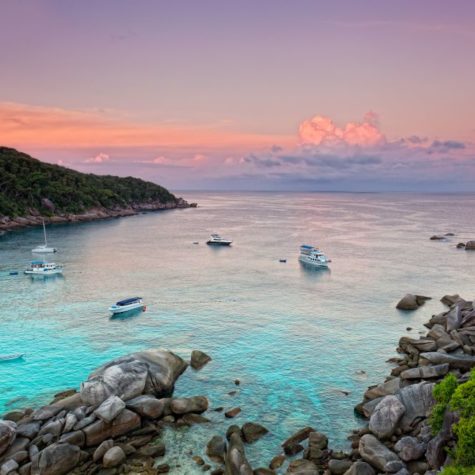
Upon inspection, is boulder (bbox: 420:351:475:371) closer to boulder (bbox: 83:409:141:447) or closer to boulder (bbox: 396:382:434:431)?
boulder (bbox: 396:382:434:431)

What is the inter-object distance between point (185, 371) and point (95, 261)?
72.7 meters

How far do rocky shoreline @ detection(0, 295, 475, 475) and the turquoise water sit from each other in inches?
73.6

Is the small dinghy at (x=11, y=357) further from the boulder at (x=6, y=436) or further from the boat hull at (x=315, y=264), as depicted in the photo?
the boat hull at (x=315, y=264)

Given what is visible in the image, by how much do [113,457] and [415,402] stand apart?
22.9 metres

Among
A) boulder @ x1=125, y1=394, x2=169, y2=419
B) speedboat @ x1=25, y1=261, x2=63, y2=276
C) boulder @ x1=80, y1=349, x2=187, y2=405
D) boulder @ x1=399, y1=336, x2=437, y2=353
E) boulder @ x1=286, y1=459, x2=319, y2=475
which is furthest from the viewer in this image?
speedboat @ x1=25, y1=261, x2=63, y2=276

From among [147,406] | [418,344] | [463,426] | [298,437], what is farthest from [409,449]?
[418,344]

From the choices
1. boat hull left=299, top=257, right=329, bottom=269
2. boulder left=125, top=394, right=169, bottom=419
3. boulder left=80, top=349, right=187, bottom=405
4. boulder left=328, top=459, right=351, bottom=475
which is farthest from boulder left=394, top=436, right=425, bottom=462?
boat hull left=299, top=257, right=329, bottom=269

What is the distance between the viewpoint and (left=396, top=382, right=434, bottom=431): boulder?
32438 millimetres

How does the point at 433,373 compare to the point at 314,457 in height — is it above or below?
above

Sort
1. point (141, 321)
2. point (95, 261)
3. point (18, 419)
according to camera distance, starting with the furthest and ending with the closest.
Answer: point (95, 261), point (141, 321), point (18, 419)

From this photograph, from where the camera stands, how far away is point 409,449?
93.5 ft

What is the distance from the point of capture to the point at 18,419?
36094 millimetres

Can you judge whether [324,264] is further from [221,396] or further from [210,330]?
[221,396]

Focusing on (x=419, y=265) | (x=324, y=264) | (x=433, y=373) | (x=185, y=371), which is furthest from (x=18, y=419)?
(x=419, y=265)
